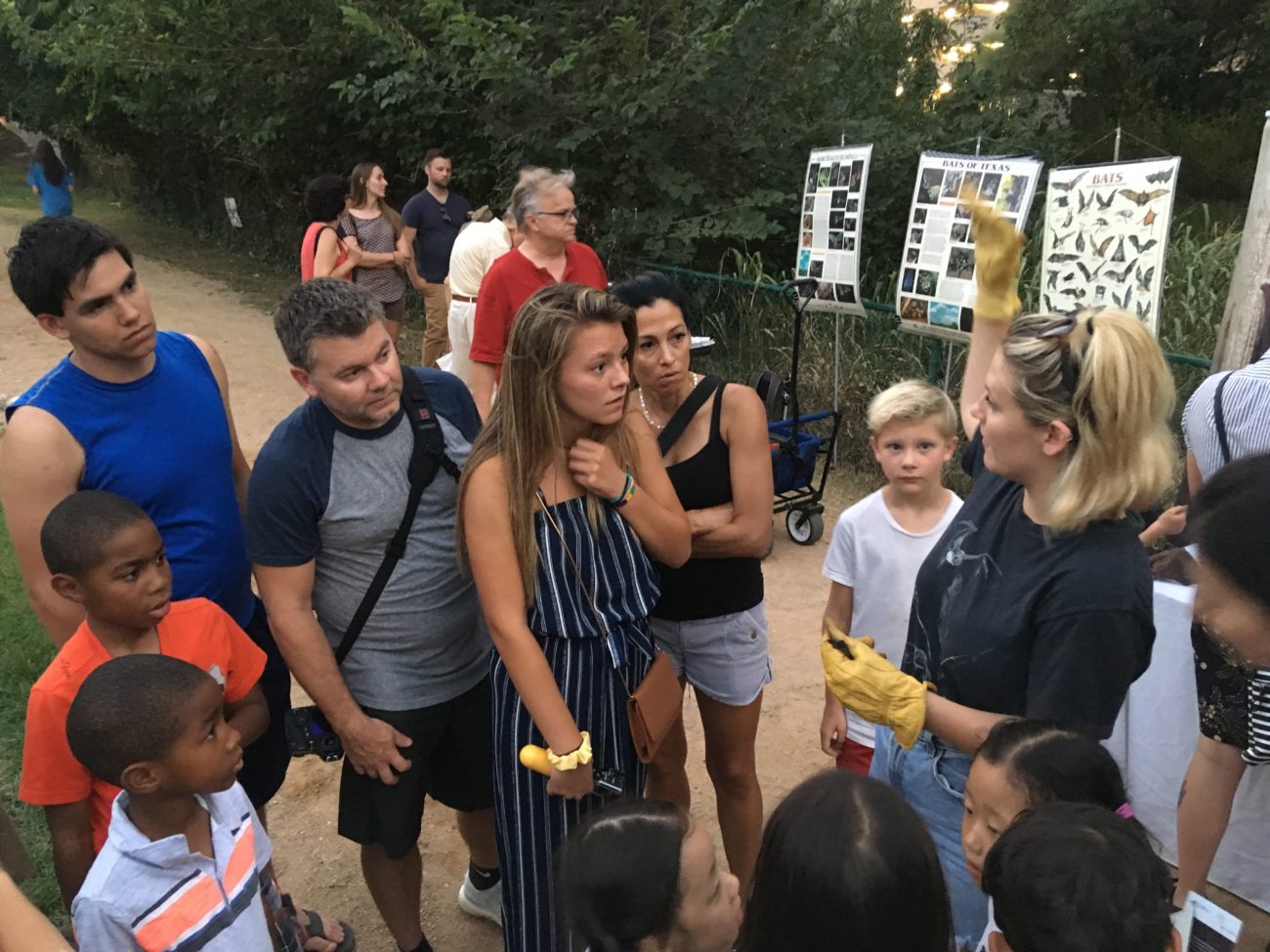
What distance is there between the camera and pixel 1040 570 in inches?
61.5

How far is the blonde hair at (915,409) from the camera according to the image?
8.30 ft

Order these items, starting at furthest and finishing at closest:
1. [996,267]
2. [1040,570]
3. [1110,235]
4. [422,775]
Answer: [1110,235] < [422,775] < [996,267] < [1040,570]

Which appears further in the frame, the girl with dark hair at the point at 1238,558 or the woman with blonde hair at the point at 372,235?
the woman with blonde hair at the point at 372,235

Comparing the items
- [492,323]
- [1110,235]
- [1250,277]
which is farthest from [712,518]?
[1110,235]

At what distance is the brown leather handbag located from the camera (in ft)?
6.32

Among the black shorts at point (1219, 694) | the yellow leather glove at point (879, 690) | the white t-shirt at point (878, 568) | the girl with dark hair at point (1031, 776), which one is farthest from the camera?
the white t-shirt at point (878, 568)

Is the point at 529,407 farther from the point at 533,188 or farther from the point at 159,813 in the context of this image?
the point at 533,188

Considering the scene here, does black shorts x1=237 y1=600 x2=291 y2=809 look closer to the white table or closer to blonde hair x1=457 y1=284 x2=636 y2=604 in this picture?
blonde hair x1=457 y1=284 x2=636 y2=604

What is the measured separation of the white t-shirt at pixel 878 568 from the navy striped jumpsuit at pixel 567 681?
742 millimetres

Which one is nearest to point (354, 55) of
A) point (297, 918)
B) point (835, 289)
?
point (835, 289)

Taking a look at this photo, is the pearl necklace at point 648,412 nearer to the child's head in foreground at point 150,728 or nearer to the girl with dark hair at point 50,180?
the child's head in foreground at point 150,728

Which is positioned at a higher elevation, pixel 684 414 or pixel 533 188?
pixel 533 188

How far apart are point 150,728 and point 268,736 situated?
0.85 metres

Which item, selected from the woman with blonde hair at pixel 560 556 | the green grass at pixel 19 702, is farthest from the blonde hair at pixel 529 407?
the green grass at pixel 19 702
